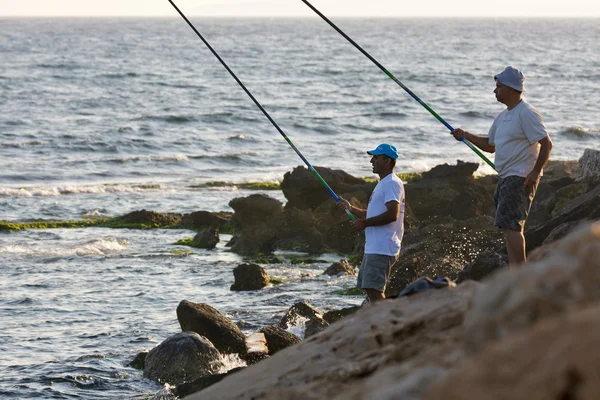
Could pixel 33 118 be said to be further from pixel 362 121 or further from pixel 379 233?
pixel 379 233

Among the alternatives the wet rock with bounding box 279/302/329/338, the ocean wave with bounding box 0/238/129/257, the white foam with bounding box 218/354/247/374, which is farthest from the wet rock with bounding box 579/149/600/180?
the ocean wave with bounding box 0/238/129/257

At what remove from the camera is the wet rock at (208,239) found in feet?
52.4

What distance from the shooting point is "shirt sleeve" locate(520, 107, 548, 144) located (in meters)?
6.61

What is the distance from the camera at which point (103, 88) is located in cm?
4634

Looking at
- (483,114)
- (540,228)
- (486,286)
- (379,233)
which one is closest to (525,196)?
(379,233)

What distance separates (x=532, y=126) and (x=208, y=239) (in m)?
9.93

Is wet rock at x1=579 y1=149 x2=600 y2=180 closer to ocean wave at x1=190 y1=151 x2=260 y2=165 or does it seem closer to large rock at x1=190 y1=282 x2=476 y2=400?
large rock at x1=190 y1=282 x2=476 y2=400

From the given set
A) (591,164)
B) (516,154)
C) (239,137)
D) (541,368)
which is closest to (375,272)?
(516,154)

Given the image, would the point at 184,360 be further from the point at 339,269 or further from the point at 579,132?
the point at 579,132

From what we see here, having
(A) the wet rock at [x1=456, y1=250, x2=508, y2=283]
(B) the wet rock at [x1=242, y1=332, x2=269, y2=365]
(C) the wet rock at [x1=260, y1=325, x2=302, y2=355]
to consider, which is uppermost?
(A) the wet rock at [x1=456, y1=250, x2=508, y2=283]

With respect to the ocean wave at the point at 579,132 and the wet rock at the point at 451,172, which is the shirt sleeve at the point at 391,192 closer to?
the wet rock at the point at 451,172

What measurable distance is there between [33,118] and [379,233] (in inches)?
1225

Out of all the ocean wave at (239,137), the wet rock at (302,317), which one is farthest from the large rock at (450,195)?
the ocean wave at (239,137)

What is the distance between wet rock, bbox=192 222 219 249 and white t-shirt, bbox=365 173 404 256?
950 centimetres
